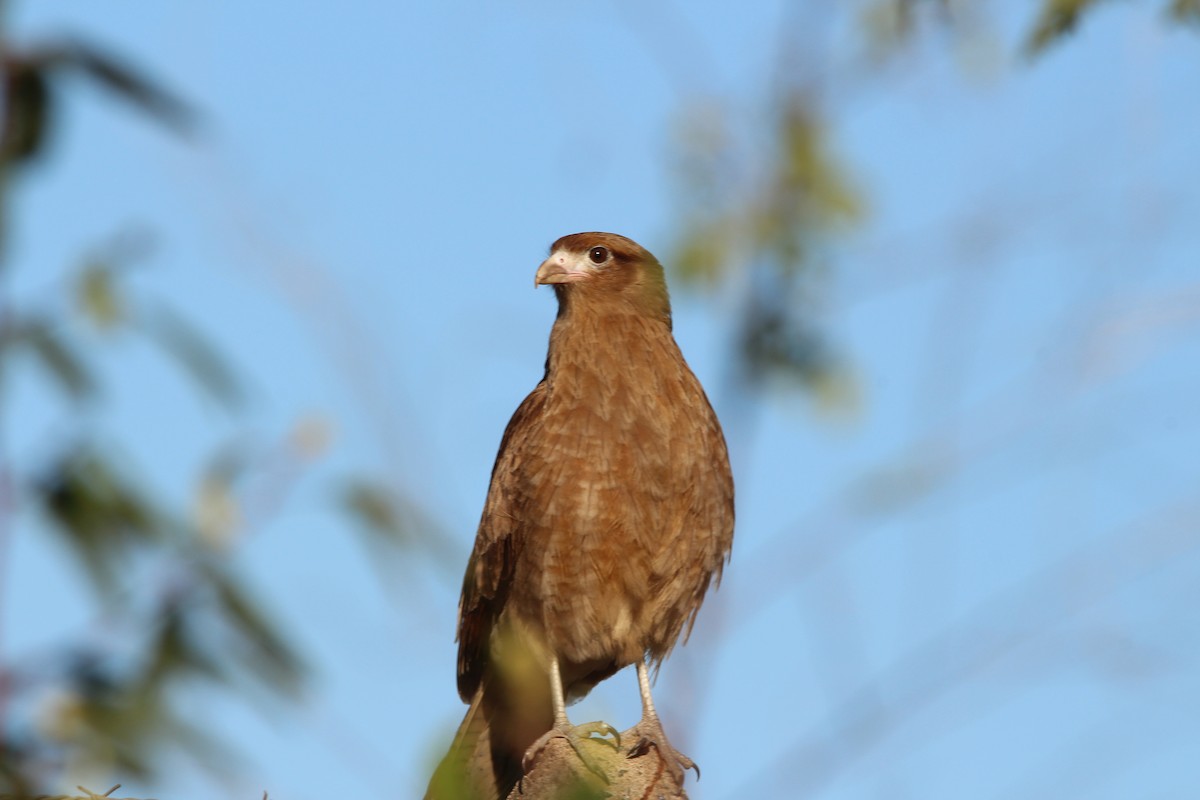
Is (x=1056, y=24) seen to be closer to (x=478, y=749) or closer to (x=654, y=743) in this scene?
(x=654, y=743)

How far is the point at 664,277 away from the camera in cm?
597

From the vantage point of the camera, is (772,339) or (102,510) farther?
(772,339)

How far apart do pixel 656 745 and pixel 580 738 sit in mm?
510

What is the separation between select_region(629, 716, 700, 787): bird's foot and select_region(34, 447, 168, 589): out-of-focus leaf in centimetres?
233

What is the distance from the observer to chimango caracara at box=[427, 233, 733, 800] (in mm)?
5176

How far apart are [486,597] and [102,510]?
3475mm

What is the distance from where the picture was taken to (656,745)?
4.42 metres

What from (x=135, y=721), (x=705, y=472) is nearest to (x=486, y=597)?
(x=705, y=472)

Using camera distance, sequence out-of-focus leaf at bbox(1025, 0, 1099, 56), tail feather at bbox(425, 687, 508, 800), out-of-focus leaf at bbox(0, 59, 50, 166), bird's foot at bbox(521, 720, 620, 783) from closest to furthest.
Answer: out-of-focus leaf at bbox(0, 59, 50, 166)
bird's foot at bbox(521, 720, 620, 783)
out-of-focus leaf at bbox(1025, 0, 1099, 56)
tail feather at bbox(425, 687, 508, 800)

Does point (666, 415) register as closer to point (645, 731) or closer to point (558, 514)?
point (558, 514)

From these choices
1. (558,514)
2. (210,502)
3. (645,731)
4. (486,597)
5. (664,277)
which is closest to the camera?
(210,502)

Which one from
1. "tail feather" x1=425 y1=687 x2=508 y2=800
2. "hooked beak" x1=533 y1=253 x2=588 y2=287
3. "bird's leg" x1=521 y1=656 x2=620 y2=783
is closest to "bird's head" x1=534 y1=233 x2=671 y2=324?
"hooked beak" x1=533 y1=253 x2=588 y2=287

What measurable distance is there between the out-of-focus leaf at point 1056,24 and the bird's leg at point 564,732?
92.3 inches

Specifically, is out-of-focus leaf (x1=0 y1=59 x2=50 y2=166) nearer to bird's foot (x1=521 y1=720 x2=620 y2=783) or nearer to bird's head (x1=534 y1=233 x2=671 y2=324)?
bird's foot (x1=521 y1=720 x2=620 y2=783)
